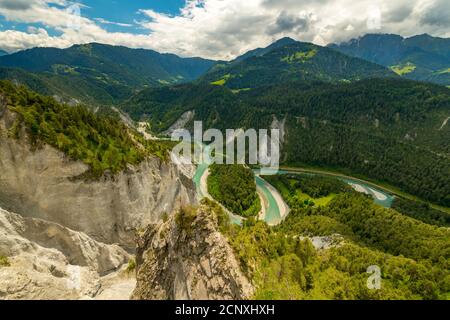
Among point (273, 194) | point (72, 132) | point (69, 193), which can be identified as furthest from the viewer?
point (273, 194)

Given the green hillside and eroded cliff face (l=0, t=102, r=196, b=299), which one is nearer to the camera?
eroded cliff face (l=0, t=102, r=196, b=299)

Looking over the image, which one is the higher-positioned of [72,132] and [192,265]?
[72,132]

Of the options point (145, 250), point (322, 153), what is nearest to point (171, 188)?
point (145, 250)

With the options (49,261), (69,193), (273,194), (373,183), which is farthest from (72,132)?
(373,183)

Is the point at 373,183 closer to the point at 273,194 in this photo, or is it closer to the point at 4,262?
the point at 273,194

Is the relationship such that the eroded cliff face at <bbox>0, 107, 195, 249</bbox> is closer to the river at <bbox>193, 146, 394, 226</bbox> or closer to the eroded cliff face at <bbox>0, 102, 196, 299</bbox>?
the eroded cliff face at <bbox>0, 102, 196, 299</bbox>

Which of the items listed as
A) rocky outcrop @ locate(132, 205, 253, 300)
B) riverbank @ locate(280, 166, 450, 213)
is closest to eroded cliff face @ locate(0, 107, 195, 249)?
rocky outcrop @ locate(132, 205, 253, 300)
